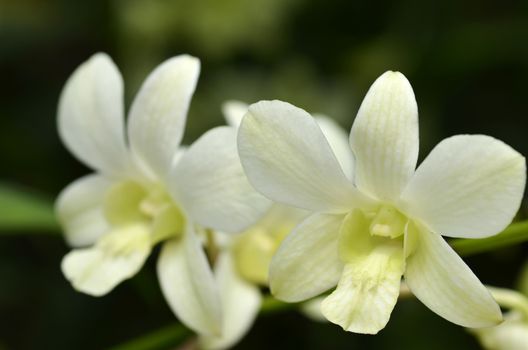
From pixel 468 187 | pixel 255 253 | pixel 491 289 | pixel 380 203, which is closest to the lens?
pixel 468 187

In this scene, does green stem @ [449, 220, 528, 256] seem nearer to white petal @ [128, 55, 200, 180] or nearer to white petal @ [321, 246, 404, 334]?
white petal @ [321, 246, 404, 334]

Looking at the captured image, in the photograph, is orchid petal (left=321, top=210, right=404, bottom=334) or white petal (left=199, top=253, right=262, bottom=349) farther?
white petal (left=199, top=253, right=262, bottom=349)

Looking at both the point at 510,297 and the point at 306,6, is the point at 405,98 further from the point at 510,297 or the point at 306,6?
the point at 306,6

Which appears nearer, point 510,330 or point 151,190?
point 510,330

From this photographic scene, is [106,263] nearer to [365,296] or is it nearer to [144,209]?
[144,209]

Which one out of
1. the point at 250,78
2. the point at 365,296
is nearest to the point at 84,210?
the point at 365,296

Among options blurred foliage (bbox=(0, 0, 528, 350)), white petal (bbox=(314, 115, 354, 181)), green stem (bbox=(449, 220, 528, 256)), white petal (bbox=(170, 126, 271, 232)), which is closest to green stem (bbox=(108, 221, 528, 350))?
green stem (bbox=(449, 220, 528, 256))
